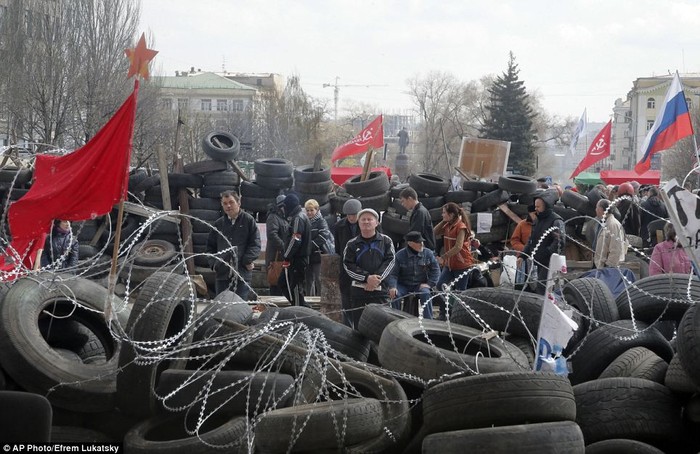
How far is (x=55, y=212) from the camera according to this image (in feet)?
27.1

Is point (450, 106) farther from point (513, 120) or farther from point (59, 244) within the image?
point (59, 244)

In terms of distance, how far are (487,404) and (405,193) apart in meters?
6.93

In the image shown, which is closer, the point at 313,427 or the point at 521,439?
the point at 521,439

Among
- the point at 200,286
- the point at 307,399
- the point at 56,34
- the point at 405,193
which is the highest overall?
the point at 56,34

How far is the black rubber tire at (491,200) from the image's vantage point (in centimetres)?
1938

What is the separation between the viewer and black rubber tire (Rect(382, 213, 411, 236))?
56.1 ft

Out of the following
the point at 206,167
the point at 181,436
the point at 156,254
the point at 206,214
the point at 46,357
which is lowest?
the point at 156,254

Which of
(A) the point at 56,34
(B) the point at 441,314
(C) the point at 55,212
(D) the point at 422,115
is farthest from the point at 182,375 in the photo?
(D) the point at 422,115

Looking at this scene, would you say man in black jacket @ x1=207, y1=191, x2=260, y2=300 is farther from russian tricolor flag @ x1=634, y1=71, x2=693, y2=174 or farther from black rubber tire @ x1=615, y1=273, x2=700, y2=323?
russian tricolor flag @ x1=634, y1=71, x2=693, y2=174

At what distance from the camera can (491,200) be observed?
1938 cm

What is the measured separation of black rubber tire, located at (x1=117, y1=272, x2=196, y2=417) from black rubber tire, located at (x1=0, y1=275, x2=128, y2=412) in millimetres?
241

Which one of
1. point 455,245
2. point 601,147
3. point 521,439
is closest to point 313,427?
point 521,439

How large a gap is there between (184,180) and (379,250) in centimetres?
884

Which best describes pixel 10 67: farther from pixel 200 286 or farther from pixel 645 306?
pixel 645 306
